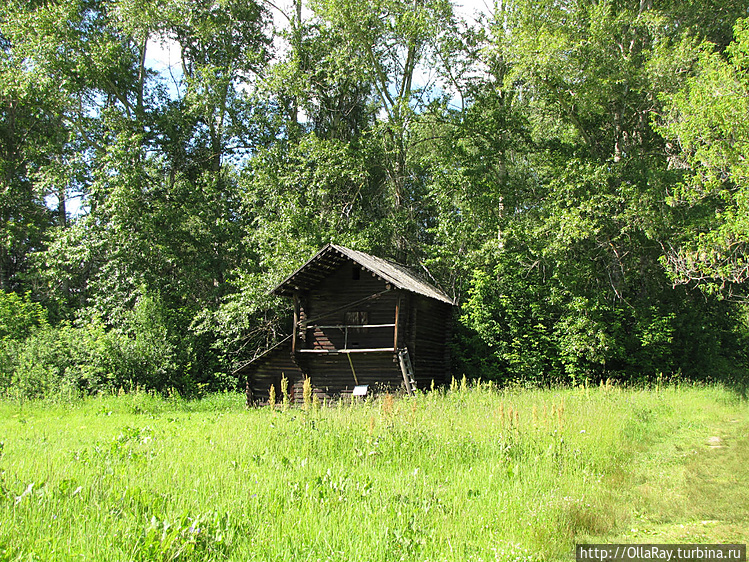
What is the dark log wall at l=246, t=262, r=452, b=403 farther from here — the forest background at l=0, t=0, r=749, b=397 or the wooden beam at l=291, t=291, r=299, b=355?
the forest background at l=0, t=0, r=749, b=397

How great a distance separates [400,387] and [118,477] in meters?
13.4

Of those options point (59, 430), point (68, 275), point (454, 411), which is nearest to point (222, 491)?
point (454, 411)

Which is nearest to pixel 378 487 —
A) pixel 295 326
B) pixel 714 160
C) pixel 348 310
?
pixel 295 326

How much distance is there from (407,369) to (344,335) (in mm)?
3307

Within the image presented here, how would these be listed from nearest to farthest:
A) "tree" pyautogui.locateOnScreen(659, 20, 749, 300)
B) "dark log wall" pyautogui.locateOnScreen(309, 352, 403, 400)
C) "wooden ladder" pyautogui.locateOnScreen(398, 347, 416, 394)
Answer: "tree" pyautogui.locateOnScreen(659, 20, 749, 300) < "wooden ladder" pyautogui.locateOnScreen(398, 347, 416, 394) < "dark log wall" pyautogui.locateOnScreen(309, 352, 403, 400)

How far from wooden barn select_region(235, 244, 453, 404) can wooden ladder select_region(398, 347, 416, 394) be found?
86mm

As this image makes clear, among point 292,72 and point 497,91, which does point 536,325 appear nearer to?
point 497,91

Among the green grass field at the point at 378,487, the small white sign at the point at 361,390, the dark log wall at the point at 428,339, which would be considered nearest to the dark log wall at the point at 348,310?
the dark log wall at the point at 428,339

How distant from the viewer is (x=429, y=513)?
257 inches

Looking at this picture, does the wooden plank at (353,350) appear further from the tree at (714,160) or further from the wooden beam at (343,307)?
the tree at (714,160)

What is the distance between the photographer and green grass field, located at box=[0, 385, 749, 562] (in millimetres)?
5430

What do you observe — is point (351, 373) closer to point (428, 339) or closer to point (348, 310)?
point (348, 310)

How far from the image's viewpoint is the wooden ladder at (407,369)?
19.6m

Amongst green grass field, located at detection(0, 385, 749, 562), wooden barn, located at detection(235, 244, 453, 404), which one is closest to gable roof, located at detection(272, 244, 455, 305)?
wooden barn, located at detection(235, 244, 453, 404)
